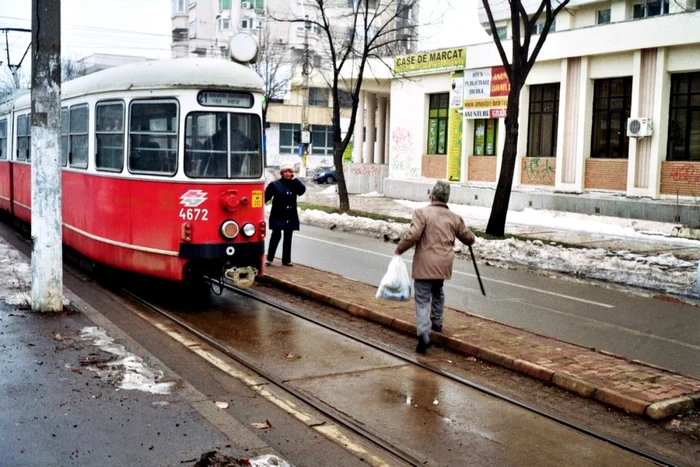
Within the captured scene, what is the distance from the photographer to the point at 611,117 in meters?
26.1

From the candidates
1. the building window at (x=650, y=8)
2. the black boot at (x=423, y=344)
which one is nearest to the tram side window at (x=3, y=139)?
the black boot at (x=423, y=344)

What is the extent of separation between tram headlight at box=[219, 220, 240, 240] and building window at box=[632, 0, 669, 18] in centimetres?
2575

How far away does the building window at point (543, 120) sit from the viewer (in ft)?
92.5

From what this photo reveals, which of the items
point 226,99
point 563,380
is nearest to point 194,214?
point 226,99

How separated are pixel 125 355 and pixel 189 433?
87.5 inches

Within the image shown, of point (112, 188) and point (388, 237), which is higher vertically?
point (112, 188)

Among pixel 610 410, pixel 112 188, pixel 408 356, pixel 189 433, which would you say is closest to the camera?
pixel 189 433

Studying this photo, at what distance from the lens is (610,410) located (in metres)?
6.73

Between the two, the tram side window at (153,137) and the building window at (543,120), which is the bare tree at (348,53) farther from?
the tram side window at (153,137)

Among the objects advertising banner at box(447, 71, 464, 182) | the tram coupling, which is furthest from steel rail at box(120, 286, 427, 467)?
advertising banner at box(447, 71, 464, 182)

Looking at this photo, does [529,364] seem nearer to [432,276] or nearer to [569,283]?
[432,276]

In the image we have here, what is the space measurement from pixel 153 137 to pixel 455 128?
75.4ft

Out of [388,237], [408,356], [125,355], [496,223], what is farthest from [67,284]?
[496,223]

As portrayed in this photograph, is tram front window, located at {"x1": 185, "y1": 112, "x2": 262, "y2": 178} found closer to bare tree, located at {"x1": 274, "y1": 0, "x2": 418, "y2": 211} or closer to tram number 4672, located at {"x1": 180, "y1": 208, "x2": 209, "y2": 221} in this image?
tram number 4672, located at {"x1": 180, "y1": 208, "x2": 209, "y2": 221}
